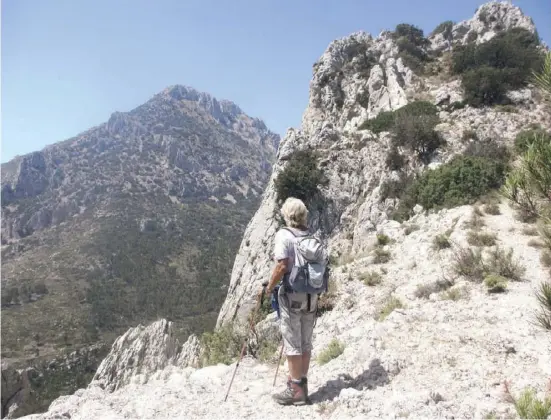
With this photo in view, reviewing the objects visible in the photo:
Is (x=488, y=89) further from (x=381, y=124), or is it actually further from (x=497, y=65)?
(x=381, y=124)

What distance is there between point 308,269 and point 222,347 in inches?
159

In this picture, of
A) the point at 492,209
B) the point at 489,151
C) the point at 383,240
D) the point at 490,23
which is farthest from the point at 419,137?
the point at 490,23

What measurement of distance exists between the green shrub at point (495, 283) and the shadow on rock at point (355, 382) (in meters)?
3.34

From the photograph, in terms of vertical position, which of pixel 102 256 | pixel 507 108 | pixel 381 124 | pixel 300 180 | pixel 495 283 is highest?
pixel 381 124

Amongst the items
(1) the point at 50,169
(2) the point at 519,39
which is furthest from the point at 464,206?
(1) the point at 50,169

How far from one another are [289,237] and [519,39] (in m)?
39.9

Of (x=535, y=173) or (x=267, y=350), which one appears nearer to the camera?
(x=535, y=173)

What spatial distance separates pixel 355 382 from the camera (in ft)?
15.8

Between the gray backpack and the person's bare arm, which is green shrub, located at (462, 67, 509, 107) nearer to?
the gray backpack

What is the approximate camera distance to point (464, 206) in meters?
12.7

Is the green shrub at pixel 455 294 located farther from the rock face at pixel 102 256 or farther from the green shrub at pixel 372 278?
the rock face at pixel 102 256

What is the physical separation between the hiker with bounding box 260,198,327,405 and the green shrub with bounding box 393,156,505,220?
10.4 metres

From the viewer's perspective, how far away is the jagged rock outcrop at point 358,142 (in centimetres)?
2162

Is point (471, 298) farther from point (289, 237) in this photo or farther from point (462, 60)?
point (462, 60)
